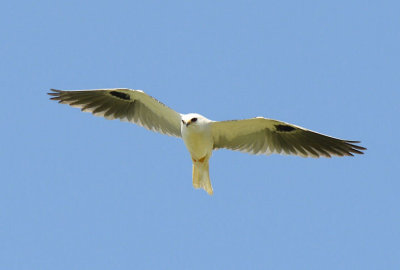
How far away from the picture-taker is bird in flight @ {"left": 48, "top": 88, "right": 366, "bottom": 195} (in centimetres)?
1263

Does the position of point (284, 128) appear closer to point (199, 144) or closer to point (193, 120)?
point (199, 144)

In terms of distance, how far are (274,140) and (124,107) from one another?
8.65ft

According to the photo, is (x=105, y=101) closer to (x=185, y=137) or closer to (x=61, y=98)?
(x=61, y=98)

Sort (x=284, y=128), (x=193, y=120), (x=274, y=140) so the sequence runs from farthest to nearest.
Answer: (x=274, y=140)
(x=284, y=128)
(x=193, y=120)

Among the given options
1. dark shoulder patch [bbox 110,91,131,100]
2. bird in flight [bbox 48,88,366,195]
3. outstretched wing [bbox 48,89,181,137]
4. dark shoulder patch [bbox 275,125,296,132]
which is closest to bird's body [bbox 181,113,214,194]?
bird in flight [bbox 48,88,366,195]

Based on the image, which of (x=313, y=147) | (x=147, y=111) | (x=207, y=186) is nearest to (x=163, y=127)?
(x=147, y=111)

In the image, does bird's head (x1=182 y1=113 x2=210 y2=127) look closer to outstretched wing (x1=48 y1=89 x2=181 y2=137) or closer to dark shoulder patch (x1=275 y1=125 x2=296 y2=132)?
outstretched wing (x1=48 y1=89 x2=181 y2=137)

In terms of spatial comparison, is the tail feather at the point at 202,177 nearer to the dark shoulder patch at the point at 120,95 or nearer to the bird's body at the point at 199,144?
the bird's body at the point at 199,144

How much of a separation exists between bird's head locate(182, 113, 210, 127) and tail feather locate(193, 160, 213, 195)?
0.97 m

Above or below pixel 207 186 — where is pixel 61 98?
above

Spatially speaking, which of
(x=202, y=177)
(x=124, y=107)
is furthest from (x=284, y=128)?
(x=124, y=107)

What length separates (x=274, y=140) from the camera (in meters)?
13.1

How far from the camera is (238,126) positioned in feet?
41.9

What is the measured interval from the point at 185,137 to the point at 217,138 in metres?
0.73
